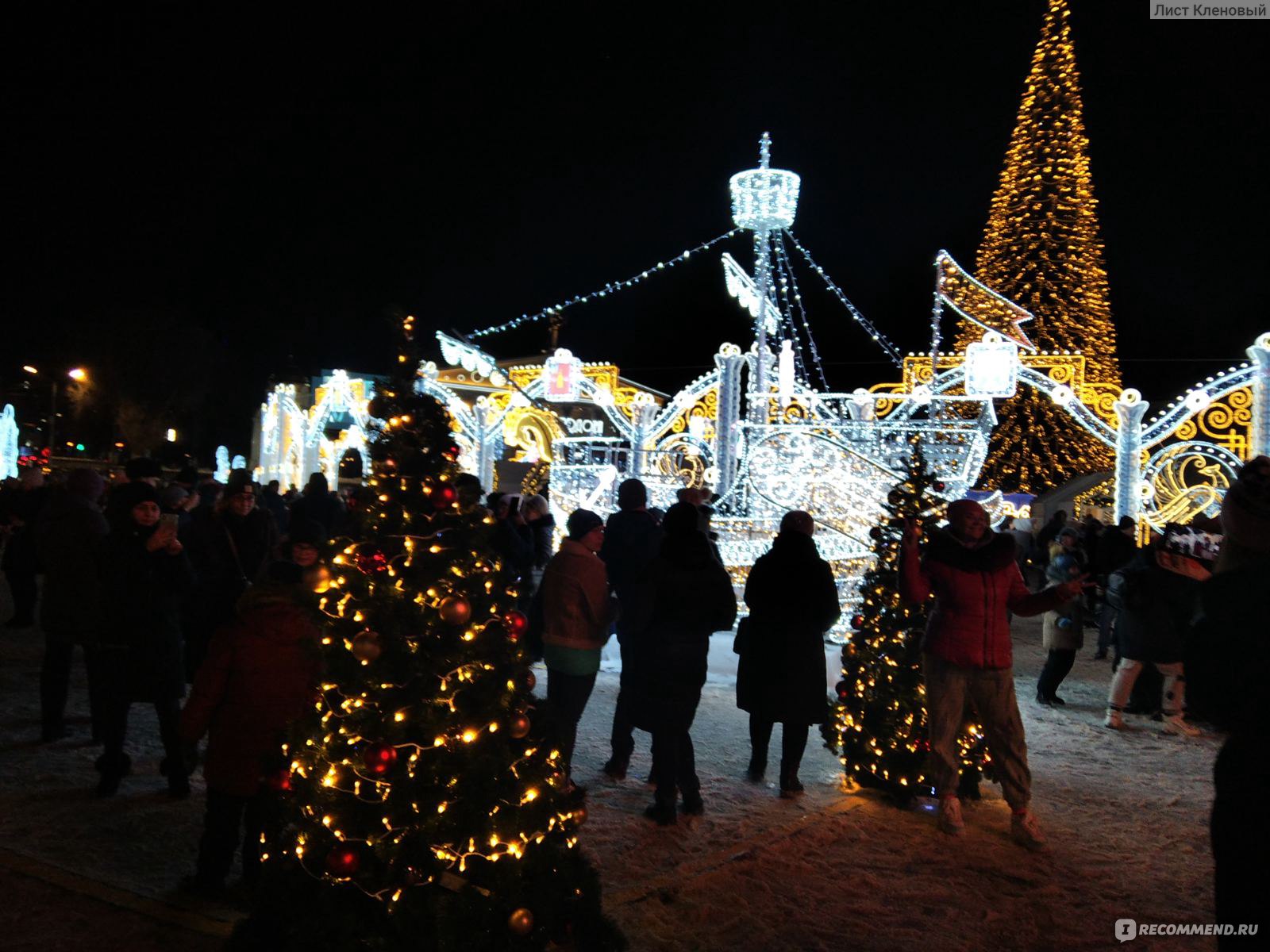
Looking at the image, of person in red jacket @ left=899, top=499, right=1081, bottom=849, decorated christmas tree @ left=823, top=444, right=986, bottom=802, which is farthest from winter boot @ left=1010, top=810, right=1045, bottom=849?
decorated christmas tree @ left=823, top=444, right=986, bottom=802

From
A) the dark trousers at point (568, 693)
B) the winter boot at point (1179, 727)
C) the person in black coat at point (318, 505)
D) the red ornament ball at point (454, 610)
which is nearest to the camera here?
the red ornament ball at point (454, 610)

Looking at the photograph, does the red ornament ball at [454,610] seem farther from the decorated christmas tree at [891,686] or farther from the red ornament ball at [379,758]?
the decorated christmas tree at [891,686]

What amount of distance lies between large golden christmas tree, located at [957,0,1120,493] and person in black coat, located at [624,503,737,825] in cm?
2241

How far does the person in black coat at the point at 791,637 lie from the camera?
18.7 ft

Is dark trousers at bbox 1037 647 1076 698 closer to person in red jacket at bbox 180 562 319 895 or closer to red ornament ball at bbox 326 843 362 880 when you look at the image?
person in red jacket at bbox 180 562 319 895

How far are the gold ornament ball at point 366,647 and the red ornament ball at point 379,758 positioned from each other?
291 mm

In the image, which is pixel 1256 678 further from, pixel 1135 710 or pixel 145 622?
pixel 1135 710

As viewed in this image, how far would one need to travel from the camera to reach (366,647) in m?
3.20

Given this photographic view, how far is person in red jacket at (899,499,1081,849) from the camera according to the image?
5020 mm

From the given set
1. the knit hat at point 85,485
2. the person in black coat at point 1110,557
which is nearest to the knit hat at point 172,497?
the knit hat at point 85,485

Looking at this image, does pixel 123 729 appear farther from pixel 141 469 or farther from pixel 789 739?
pixel 789 739

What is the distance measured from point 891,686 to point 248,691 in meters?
3.71

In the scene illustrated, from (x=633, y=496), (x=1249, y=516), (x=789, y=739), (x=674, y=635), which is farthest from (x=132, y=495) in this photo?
(x=1249, y=516)

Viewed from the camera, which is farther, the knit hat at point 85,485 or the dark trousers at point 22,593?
the dark trousers at point 22,593
